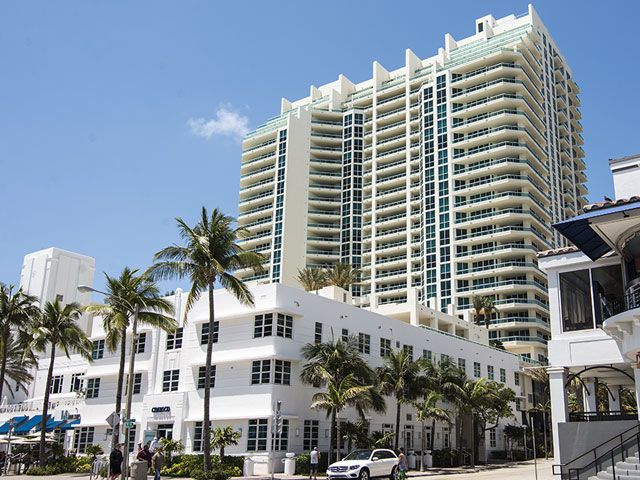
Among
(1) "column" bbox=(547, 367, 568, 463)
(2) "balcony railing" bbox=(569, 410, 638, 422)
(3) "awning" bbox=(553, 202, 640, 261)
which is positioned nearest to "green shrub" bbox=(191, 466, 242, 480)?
(1) "column" bbox=(547, 367, 568, 463)

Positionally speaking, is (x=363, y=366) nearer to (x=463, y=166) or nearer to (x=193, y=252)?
(x=193, y=252)

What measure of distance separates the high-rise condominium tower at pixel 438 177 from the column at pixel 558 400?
6729cm

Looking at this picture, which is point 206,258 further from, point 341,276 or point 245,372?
point 341,276

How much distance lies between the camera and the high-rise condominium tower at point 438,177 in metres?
96.0

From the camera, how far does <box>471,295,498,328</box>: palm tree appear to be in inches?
3543

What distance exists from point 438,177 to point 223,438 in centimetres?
7345

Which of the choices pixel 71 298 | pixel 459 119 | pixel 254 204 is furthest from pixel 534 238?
pixel 71 298

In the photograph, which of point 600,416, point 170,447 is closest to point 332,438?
point 170,447

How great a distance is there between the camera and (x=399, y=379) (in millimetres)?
43344

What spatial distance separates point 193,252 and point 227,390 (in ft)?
33.9

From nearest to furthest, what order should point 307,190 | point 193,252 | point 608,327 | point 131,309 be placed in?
point 608,327
point 193,252
point 131,309
point 307,190

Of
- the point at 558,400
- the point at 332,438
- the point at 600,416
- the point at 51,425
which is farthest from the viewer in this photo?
the point at 51,425

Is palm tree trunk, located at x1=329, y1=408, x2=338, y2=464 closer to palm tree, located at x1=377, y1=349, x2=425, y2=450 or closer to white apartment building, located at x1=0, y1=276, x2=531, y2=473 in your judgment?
white apartment building, located at x1=0, y1=276, x2=531, y2=473

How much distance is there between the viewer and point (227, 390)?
41781mm
